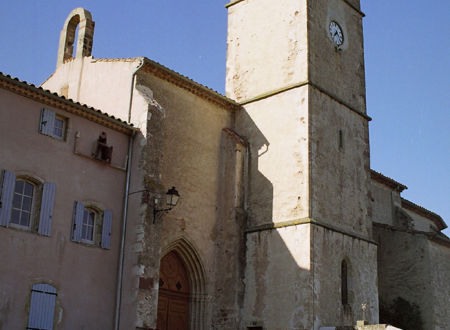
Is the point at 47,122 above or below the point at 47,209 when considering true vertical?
above

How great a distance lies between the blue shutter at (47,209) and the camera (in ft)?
53.7

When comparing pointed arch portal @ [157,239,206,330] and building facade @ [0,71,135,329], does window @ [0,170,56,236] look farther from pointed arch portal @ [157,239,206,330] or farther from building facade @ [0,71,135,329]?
pointed arch portal @ [157,239,206,330]

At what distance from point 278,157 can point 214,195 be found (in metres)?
2.59

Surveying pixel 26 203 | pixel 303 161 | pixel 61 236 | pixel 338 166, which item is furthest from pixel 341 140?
pixel 26 203

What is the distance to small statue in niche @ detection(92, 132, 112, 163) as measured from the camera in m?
18.2

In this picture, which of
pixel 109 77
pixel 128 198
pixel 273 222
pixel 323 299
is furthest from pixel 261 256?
pixel 109 77

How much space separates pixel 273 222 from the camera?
21.3 metres

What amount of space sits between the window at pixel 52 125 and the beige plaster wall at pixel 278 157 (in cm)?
751

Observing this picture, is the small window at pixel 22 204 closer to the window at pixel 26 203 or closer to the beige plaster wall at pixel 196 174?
the window at pixel 26 203

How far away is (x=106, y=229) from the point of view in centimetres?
1792

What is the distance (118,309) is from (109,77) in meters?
7.81

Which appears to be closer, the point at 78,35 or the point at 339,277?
the point at 339,277

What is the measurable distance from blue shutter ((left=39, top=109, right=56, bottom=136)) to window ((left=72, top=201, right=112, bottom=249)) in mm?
2098

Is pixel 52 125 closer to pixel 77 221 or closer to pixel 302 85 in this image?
pixel 77 221
